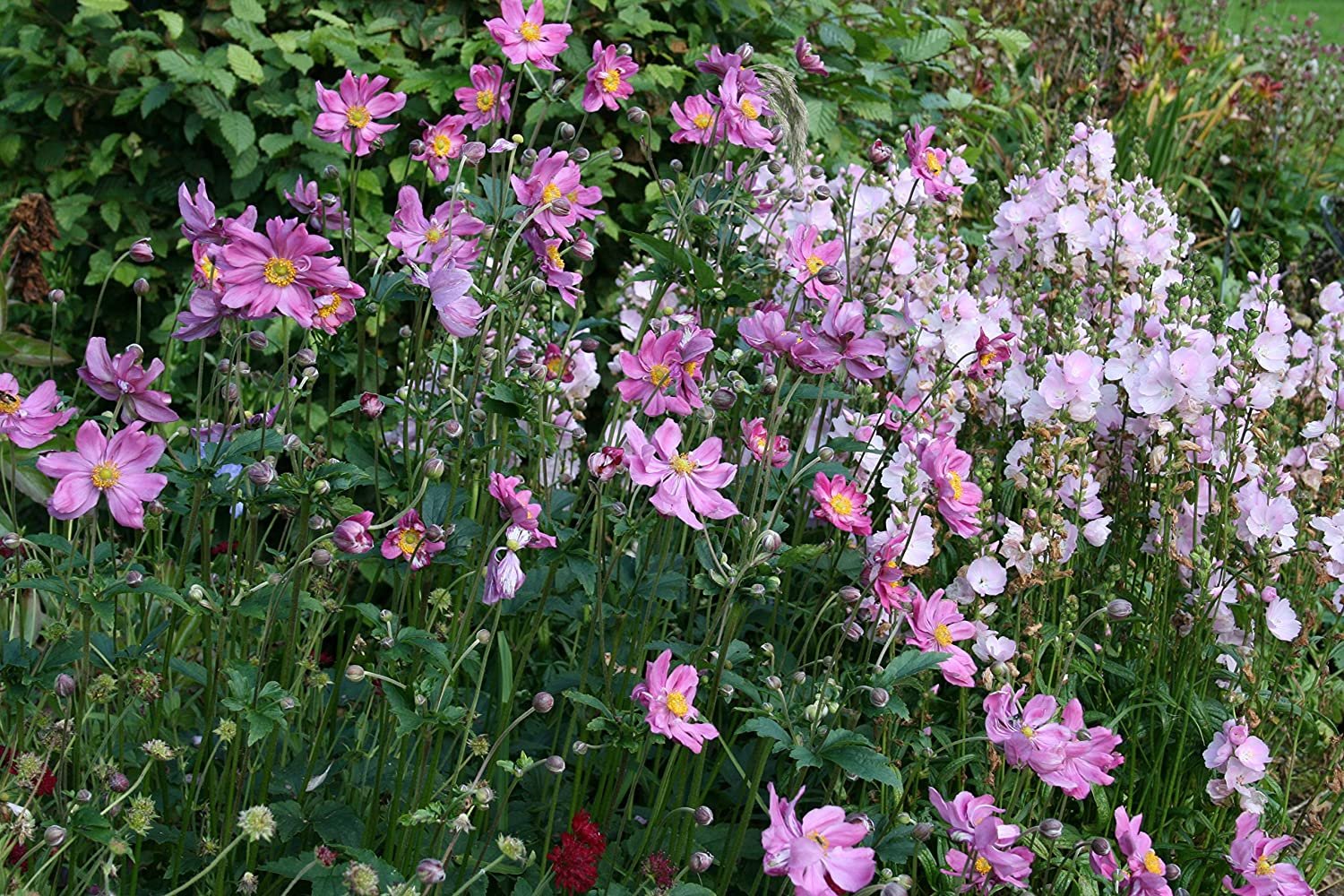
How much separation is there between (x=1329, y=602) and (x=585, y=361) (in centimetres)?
142

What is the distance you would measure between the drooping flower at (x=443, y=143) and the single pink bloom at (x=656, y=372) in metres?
0.44

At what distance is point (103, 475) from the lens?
1392 mm

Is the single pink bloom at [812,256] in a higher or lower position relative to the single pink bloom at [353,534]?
higher

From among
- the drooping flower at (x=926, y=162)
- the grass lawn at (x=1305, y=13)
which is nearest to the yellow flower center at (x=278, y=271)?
the drooping flower at (x=926, y=162)

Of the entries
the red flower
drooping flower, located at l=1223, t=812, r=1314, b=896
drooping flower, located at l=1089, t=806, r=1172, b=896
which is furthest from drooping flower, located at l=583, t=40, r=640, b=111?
drooping flower, located at l=1223, t=812, r=1314, b=896

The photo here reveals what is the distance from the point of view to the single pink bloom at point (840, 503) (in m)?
1.62

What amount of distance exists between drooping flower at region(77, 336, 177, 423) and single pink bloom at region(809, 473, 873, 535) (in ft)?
2.55

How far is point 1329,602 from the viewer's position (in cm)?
238

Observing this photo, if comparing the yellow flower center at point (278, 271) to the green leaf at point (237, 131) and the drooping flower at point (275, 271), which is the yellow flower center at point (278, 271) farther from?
the green leaf at point (237, 131)

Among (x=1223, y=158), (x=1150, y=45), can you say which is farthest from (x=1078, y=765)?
(x=1150, y=45)

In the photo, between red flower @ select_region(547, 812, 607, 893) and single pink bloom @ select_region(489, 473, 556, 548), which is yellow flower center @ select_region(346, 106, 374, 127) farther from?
red flower @ select_region(547, 812, 607, 893)

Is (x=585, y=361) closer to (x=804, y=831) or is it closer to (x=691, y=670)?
(x=691, y=670)

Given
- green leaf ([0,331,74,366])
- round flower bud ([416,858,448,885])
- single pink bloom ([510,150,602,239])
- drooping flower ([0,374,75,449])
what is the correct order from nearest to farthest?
round flower bud ([416,858,448,885]), drooping flower ([0,374,75,449]), single pink bloom ([510,150,602,239]), green leaf ([0,331,74,366])

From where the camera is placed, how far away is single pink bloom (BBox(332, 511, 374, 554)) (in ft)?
4.52
